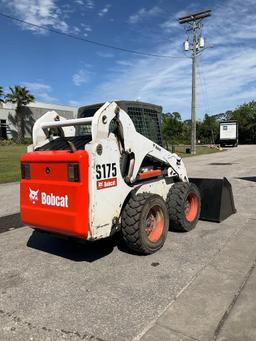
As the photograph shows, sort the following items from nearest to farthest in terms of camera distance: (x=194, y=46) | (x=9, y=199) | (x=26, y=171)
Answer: (x=26, y=171), (x=9, y=199), (x=194, y=46)

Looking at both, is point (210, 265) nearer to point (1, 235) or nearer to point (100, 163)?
point (100, 163)

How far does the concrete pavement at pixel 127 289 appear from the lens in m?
3.16

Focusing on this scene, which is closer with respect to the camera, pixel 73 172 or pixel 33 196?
pixel 73 172

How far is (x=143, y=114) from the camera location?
571 cm

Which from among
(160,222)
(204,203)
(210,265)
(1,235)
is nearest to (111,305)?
(210,265)

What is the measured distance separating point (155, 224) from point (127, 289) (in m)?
1.45

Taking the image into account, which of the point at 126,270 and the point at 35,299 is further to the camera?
the point at 126,270

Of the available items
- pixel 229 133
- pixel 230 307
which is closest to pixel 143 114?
pixel 230 307

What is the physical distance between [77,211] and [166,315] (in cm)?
152

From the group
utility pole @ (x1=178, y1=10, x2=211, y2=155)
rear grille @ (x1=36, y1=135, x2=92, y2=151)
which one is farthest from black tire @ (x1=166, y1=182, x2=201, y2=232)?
utility pole @ (x1=178, y1=10, x2=211, y2=155)

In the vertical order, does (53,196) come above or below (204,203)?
above

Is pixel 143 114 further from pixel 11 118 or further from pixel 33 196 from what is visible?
pixel 11 118

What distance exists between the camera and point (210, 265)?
454cm

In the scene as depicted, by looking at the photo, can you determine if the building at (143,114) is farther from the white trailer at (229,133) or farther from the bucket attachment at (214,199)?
the white trailer at (229,133)
